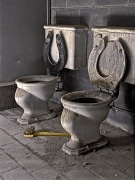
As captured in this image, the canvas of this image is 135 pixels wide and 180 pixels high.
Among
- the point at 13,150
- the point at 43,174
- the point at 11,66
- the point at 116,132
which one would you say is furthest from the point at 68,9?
the point at 43,174

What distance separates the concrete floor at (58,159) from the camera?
6.26 feet

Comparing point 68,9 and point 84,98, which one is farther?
point 68,9

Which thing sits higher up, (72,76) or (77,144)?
(72,76)

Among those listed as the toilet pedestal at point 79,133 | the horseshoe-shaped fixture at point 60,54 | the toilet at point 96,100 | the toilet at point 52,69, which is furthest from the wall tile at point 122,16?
the toilet pedestal at point 79,133

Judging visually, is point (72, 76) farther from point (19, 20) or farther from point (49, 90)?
point (19, 20)

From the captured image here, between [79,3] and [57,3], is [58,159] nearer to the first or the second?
[79,3]

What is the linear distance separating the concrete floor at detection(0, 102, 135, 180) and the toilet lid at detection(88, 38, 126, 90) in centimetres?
50

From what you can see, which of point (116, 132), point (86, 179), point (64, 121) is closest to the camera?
point (86, 179)

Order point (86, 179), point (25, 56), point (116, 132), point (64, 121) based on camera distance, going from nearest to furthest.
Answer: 1. point (86, 179)
2. point (64, 121)
3. point (116, 132)
4. point (25, 56)

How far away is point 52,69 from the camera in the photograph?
3.05m

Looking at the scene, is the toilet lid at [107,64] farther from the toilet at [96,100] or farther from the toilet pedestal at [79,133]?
the toilet pedestal at [79,133]

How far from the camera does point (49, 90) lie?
9.20 feet

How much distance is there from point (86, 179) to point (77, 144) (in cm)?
38

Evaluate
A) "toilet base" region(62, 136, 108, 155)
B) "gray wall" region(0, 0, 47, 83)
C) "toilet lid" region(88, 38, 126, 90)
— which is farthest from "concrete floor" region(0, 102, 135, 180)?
"gray wall" region(0, 0, 47, 83)
